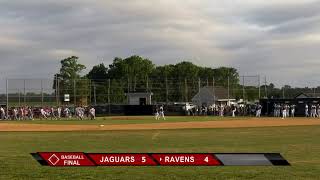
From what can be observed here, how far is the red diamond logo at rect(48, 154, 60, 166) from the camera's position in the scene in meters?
9.25

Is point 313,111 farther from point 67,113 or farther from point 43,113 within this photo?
point 43,113

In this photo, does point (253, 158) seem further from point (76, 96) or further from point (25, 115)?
point (76, 96)

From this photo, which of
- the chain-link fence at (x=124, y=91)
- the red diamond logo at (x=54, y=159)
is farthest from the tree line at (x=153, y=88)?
the red diamond logo at (x=54, y=159)

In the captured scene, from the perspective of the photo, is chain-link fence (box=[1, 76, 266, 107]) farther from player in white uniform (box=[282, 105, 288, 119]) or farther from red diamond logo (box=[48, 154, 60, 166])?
red diamond logo (box=[48, 154, 60, 166])

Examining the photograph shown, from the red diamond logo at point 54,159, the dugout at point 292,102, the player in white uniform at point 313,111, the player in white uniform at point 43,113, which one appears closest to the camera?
the red diamond logo at point 54,159

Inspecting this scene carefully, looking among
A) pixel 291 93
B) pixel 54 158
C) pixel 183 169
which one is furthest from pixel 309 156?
pixel 291 93

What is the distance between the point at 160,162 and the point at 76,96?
68858mm

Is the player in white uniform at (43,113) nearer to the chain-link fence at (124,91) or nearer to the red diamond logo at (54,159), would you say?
the chain-link fence at (124,91)

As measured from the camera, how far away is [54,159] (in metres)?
9.27

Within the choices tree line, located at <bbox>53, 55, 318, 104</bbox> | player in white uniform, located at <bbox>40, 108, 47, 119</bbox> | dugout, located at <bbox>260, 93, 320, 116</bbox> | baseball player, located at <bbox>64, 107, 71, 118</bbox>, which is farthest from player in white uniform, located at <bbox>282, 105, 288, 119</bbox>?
player in white uniform, located at <bbox>40, 108, 47, 119</bbox>

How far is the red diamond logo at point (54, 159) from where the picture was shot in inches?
364

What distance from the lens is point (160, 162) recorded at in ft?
29.6

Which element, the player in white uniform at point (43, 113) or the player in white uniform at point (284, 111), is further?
the player in white uniform at point (43, 113)

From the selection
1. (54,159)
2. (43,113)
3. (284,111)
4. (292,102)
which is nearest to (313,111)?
(284,111)
